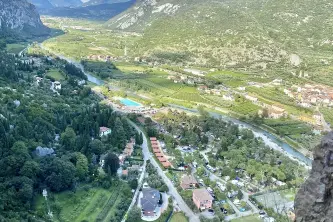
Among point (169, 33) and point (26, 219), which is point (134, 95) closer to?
point (26, 219)

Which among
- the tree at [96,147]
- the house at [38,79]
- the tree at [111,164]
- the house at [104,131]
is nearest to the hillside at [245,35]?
the house at [38,79]

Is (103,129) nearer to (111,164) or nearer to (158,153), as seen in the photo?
(158,153)

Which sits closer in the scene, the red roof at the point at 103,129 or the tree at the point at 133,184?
the tree at the point at 133,184

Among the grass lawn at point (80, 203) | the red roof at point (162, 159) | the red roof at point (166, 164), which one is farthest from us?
the red roof at point (162, 159)

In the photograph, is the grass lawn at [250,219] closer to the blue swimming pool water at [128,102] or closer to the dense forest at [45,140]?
the dense forest at [45,140]

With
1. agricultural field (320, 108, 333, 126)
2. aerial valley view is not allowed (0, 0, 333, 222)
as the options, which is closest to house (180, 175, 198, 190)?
aerial valley view is not allowed (0, 0, 333, 222)

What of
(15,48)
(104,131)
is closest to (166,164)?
(104,131)

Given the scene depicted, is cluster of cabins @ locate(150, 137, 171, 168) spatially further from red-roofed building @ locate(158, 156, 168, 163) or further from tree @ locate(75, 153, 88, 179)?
tree @ locate(75, 153, 88, 179)
